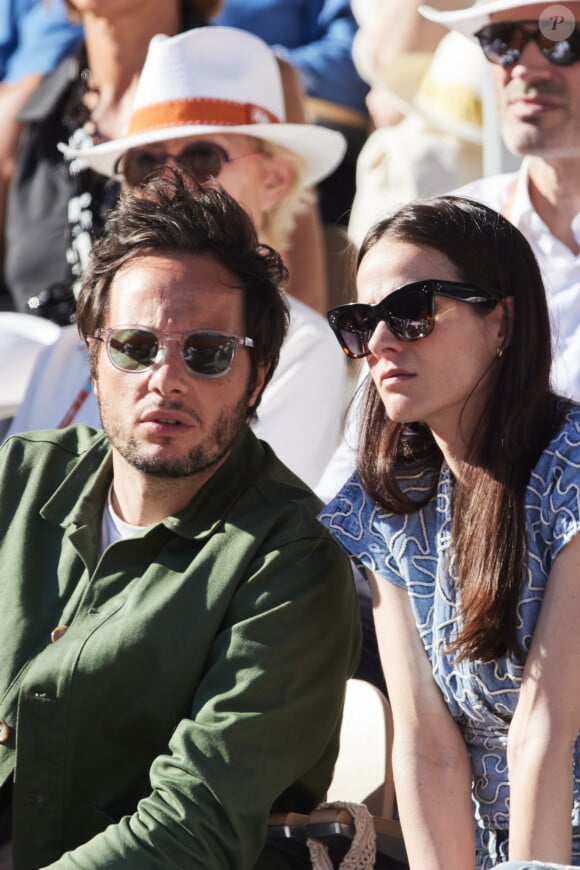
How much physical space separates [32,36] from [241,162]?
179 cm

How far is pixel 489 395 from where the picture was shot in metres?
2.32

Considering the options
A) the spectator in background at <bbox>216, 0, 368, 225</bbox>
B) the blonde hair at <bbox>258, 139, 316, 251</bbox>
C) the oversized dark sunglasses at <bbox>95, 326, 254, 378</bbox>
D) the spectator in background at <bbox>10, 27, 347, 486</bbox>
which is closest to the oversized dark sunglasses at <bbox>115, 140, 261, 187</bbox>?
the spectator in background at <bbox>10, 27, 347, 486</bbox>

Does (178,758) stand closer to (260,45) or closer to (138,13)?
(260,45)

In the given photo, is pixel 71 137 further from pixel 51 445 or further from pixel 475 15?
pixel 51 445

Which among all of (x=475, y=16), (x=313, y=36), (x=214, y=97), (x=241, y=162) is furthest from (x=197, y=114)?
(x=313, y=36)

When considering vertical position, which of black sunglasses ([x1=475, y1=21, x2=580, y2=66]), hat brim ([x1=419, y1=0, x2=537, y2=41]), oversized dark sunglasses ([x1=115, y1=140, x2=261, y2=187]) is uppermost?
hat brim ([x1=419, y1=0, x2=537, y2=41])

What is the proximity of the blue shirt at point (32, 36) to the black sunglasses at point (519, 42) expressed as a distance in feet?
7.25

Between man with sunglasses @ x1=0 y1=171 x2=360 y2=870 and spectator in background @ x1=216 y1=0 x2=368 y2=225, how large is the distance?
223 cm

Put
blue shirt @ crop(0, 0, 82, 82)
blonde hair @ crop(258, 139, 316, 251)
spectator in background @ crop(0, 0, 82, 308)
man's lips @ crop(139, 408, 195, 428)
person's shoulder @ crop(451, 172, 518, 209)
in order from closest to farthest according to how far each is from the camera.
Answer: man's lips @ crop(139, 408, 195, 428) < person's shoulder @ crop(451, 172, 518, 209) < blonde hair @ crop(258, 139, 316, 251) < spectator in background @ crop(0, 0, 82, 308) < blue shirt @ crop(0, 0, 82, 82)

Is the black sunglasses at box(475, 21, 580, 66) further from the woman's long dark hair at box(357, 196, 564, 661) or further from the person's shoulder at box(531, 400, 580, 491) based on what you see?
the person's shoulder at box(531, 400, 580, 491)

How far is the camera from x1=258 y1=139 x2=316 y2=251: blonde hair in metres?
4.07

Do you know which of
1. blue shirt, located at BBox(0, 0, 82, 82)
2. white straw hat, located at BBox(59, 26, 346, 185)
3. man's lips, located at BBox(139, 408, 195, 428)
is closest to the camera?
man's lips, located at BBox(139, 408, 195, 428)

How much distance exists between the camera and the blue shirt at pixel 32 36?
5230 millimetres

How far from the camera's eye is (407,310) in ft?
7.45
